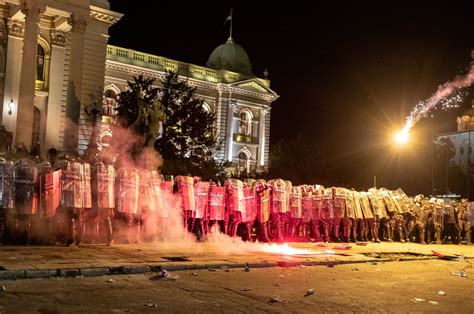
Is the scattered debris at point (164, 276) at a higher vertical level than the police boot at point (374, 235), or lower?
lower

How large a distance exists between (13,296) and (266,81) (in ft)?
194

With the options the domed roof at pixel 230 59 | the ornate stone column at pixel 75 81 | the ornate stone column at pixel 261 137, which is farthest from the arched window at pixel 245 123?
the ornate stone column at pixel 75 81

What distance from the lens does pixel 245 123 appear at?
207ft

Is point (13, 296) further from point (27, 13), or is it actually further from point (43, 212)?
point (27, 13)

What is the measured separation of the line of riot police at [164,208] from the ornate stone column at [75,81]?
19.9 metres

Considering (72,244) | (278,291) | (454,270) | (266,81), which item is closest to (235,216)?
(72,244)

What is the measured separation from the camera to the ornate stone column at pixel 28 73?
3042 centimetres

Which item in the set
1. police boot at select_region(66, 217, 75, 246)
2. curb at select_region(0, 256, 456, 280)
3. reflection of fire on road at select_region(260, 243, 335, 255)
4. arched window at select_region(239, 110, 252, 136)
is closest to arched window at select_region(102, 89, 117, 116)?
arched window at select_region(239, 110, 252, 136)

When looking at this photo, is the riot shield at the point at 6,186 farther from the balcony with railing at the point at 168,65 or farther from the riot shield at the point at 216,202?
the balcony with railing at the point at 168,65

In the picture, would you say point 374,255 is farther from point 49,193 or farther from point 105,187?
point 49,193

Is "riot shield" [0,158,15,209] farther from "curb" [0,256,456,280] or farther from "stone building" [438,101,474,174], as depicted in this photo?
"stone building" [438,101,474,174]

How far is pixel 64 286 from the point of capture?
8.80 metres

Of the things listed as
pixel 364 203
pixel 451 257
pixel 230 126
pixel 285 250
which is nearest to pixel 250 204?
pixel 285 250

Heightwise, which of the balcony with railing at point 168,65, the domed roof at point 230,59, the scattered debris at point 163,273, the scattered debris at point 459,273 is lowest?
the scattered debris at point 459,273
